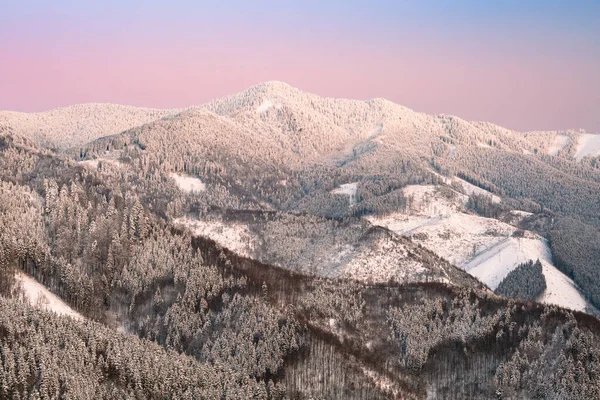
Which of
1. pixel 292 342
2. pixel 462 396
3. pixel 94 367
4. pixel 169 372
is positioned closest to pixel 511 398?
pixel 462 396

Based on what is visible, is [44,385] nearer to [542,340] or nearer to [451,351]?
[451,351]

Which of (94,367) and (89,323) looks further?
Answer: (89,323)

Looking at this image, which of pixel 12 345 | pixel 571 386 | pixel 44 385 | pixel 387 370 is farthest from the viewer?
pixel 387 370

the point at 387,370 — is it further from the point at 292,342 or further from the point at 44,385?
the point at 44,385

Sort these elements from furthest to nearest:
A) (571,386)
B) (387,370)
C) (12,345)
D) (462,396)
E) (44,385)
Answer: (387,370) → (462,396) → (571,386) → (12,345) → (44,385)

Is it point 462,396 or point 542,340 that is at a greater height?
A: point 542,340

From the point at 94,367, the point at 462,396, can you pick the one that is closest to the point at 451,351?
the point at 462,396
